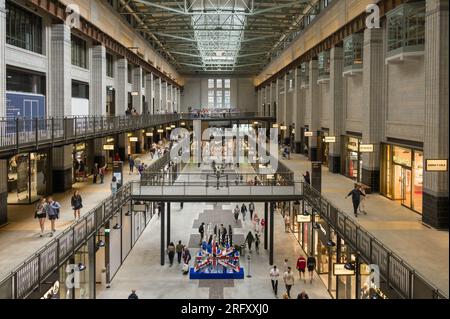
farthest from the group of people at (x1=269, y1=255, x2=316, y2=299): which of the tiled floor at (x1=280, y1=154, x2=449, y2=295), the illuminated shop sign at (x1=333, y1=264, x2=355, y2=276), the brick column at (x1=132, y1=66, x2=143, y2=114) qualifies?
the brick column at (x1=132, y1=66, x2=143, y2=114)

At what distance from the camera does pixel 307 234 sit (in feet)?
83.9

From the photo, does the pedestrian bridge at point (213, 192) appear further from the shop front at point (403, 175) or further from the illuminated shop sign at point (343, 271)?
the illuminated shop sign at point (343, 271)

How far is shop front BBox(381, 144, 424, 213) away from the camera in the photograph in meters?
19.5

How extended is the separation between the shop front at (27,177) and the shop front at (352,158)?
17.1 meters

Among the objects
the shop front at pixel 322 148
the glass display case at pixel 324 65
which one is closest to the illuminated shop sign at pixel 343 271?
the glass display case at pixel 324 65

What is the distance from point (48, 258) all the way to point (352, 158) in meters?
21.8

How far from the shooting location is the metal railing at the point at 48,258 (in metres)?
9.26

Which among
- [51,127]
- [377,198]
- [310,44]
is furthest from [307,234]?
[310,44]

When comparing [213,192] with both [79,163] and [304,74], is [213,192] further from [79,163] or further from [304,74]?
[304,74]

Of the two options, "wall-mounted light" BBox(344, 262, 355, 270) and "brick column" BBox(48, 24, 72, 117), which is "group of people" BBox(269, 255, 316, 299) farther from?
"brick column" BBox(48, 24, 72, 117)

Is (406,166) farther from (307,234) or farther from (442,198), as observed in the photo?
(307,234)

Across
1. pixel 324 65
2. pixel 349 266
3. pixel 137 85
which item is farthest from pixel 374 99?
pixel 137 85

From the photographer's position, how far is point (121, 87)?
40531 millimetres
